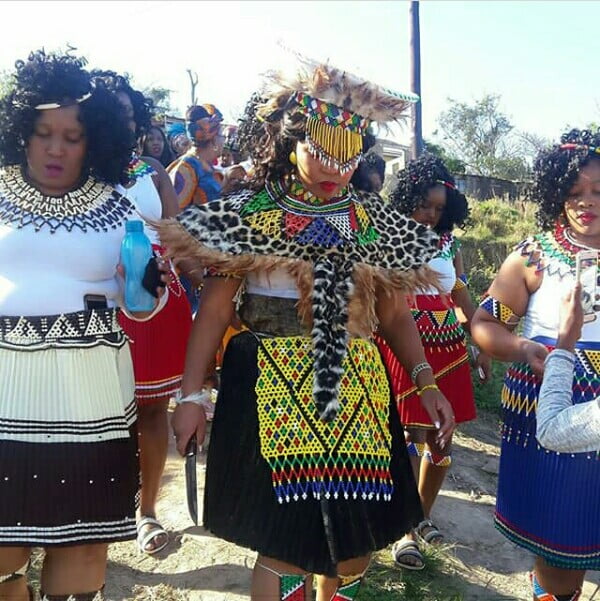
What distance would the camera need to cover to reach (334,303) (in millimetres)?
2047

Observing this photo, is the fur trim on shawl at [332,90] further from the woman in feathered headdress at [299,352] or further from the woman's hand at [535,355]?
the woman's hand at [535,355]

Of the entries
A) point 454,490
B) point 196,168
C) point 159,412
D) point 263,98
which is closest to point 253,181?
point 263,98

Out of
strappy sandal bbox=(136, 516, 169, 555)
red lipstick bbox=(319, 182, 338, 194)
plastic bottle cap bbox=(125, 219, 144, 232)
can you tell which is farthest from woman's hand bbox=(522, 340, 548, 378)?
strappy sandal bbox=(136, 516, 169, 555)

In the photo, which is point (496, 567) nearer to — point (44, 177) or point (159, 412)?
point (159, 412)

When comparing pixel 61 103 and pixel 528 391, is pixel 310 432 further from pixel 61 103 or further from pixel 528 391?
pixel 61 103

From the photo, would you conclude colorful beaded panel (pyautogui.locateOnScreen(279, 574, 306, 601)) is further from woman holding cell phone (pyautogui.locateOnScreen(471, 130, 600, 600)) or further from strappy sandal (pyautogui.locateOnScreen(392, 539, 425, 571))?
strappy sandal (pyautogui.locateOnScreen(392, 539, 425, 571))

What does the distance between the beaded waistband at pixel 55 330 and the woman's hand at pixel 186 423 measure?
340 mm

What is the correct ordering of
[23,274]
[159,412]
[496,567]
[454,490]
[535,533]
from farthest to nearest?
1. [454,490]
2. [496,567]
3. [159,412]
4. [535,533]
5. [23,274]

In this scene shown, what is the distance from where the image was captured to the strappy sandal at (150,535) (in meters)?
3.23

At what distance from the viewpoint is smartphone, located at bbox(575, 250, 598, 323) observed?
81.8 inches

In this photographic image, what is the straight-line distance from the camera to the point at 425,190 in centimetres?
378

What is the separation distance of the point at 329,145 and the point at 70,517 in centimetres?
142

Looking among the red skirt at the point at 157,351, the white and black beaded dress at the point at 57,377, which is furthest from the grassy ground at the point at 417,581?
the white and black beaded dress at the point at 57,377

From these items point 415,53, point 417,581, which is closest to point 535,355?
point 417,581
